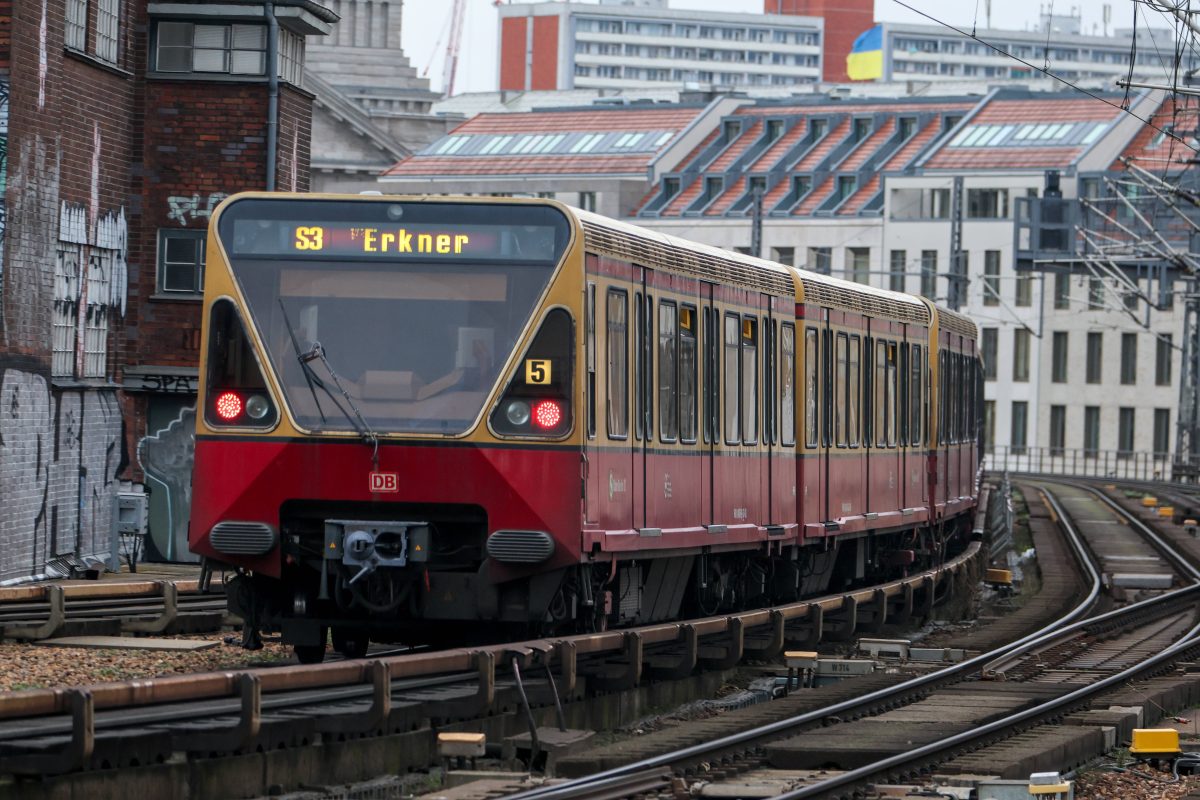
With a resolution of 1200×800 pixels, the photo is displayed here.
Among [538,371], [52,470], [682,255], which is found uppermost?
[682,255]

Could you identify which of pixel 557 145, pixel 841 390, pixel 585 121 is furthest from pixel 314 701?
pixel 585 121

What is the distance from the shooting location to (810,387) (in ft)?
75.9

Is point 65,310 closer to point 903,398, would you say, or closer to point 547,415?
point 903,398

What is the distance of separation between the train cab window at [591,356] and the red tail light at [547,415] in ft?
1.00

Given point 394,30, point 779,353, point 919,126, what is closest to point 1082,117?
point 919,126

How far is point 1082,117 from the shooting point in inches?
3836

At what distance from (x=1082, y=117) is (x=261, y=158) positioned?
71798 millimetres

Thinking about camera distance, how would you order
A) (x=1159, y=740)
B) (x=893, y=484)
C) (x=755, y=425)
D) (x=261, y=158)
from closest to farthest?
(x=1159, y=740), (x=755, y=425), (x=893, y=484), (x=261, y=158)

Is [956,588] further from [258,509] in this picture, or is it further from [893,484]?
[258,509]

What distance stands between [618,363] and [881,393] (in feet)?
33.8

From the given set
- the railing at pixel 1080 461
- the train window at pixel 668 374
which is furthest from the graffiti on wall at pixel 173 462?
the railing at pixel 1080 461

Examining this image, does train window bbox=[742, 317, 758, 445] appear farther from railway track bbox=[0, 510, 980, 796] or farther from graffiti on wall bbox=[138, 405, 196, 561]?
graffiti on wall bbox=[138, 405, 196, 561]

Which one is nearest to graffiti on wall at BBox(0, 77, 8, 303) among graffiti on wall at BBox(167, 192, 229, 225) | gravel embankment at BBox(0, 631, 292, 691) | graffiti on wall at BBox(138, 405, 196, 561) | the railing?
graffiti on wall at BBox(167, 192, 229, 225)

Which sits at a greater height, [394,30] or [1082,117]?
[394,30]
